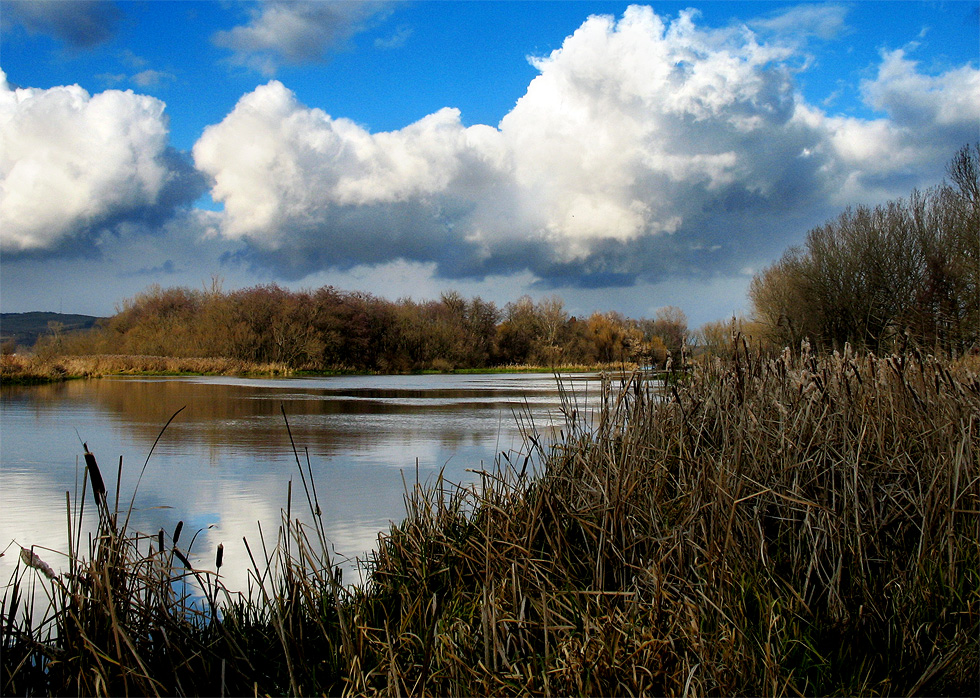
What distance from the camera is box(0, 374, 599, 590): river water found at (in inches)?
197

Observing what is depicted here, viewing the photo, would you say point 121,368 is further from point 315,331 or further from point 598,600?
point 598,600

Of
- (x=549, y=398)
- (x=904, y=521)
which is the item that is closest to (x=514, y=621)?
(x=904, y=521)

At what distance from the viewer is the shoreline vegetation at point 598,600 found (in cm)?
245

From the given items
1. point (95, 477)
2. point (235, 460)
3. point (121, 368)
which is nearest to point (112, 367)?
point (121, 368)

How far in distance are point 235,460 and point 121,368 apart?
27.0m

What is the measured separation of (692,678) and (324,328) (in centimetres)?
3893

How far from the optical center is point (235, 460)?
26.8ft

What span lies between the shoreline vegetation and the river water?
1.10ft

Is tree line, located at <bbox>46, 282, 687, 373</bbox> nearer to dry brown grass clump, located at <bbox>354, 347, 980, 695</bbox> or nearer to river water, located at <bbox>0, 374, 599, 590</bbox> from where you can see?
river water, located at <bbox>0, 374, 599, 590</bbox>

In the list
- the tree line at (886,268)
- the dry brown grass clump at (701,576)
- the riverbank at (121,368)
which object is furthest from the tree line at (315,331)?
the dry brown grass clump at (701,576)

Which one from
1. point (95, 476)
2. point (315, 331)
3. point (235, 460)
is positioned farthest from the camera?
point (315, 331)

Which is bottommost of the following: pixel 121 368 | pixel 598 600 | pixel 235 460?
pixel 235 460

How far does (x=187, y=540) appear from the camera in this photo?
4.86 metres

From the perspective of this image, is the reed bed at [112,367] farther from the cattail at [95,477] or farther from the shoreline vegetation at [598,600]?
the cattail at [95,477]
